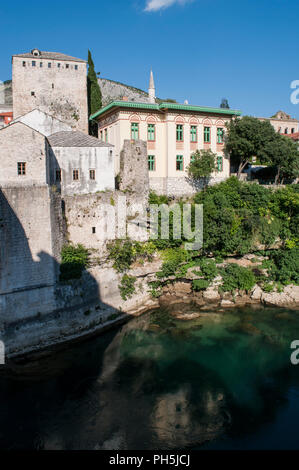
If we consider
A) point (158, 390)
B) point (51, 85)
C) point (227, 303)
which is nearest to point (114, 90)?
point (51, 85)

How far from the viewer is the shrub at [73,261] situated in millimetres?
17172

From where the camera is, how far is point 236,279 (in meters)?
20.8

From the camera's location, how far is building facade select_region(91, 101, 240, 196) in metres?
22.5

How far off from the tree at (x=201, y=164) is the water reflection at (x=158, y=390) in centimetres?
1076

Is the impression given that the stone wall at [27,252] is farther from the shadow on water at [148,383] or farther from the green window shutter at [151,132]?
the green window shutter at [151,132]

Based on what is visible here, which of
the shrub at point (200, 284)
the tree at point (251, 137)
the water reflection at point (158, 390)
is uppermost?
the tree at point (251, 137)

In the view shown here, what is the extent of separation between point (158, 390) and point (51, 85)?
25238mm

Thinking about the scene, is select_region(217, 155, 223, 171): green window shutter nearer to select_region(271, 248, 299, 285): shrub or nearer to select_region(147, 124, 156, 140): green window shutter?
select_region(147, 124, 156, 140): green window shutter

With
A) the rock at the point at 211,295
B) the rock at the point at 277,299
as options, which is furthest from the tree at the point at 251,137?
the rock at the point at 211,295

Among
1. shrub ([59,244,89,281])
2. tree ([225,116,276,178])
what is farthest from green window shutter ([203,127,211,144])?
shrub ([59,244,89,281])

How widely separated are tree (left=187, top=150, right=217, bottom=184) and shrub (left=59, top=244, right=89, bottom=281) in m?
9.79

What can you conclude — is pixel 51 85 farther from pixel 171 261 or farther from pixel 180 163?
pixel 171 261

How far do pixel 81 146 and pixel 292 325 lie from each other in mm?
15414

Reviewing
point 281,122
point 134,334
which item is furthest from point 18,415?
point 281,122
